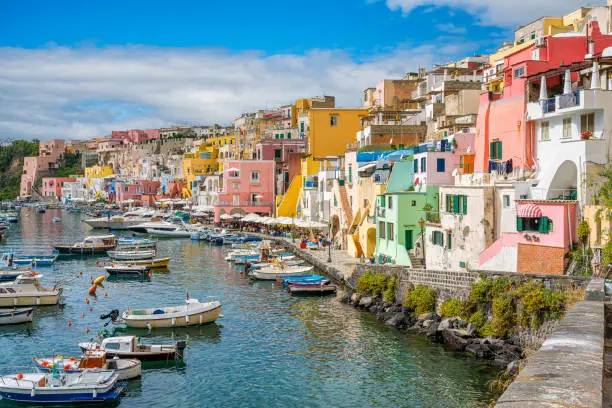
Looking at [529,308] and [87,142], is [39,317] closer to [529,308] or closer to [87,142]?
[529,308]

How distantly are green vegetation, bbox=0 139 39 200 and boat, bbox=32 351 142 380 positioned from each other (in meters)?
174

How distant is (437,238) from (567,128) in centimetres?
914

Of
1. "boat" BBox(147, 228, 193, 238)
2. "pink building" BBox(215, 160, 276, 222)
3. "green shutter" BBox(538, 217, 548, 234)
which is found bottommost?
"boat" BBox(147, 228, 193, 238)

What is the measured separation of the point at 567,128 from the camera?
27828 millimetres

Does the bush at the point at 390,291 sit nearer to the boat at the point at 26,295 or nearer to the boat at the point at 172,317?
the boat at the point at 172,317

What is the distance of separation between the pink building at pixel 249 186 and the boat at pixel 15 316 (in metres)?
49.7

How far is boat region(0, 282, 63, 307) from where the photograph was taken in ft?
117

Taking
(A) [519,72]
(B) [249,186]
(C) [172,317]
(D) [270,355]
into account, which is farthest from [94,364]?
(B) [249,186]

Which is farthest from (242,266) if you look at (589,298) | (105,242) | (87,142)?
(87,142)

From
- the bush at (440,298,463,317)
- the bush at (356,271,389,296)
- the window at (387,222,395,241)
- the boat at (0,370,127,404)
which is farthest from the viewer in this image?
the window at (387,222,395,241)

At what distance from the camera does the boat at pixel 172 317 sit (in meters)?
31.0

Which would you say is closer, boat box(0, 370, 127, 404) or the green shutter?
boat box(0, 370, 127, 404)

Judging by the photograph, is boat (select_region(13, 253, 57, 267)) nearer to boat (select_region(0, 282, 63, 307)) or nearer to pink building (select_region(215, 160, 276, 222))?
boat (select_region(0, 282, 63, 307))

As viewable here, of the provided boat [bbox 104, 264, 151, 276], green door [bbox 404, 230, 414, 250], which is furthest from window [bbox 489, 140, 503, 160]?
boat [bbox 104, 264, 151, 276]
